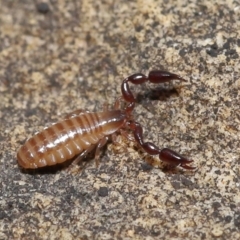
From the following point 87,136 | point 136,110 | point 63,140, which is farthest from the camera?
point 136,110

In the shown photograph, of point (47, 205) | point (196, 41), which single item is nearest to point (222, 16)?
point (196, 41)

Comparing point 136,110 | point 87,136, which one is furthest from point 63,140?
point 136,110

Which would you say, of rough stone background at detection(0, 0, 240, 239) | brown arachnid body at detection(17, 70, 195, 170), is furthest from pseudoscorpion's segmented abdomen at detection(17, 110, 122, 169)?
rough stone background at detection(0, 0, 240, 239)

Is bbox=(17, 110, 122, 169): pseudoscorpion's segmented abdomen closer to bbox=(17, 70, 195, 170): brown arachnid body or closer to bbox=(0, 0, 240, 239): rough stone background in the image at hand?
bbox=(17, 70, 195, 170): brown arachnid body

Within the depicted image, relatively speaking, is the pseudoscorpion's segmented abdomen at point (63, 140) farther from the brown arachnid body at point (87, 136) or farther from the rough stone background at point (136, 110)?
the rough stone background at point (136, 110)

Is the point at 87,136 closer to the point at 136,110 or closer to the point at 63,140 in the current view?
the point at 63,140

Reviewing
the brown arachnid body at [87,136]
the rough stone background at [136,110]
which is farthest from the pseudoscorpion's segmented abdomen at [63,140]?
the rough stone background at [136,110]
